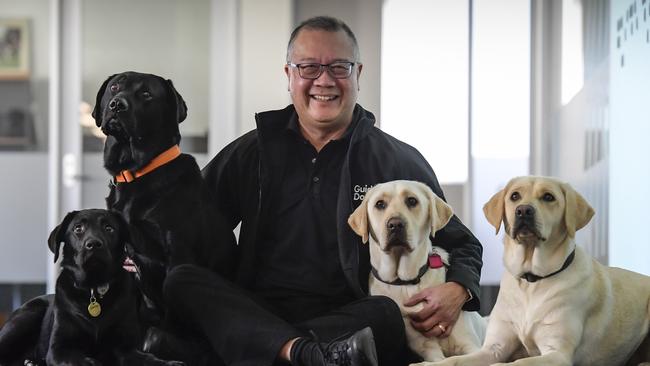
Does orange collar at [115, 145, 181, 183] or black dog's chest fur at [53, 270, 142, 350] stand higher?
orange collar at [115, 145, 181, 183]

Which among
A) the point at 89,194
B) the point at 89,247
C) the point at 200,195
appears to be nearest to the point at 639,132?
the point at 200,195

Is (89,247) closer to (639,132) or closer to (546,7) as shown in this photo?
(639,132)

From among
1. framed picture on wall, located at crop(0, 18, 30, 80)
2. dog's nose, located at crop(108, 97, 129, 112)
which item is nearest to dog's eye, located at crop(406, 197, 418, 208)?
dog's nose, located at crop(108, 97, 129, 112)

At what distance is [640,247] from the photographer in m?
3.45

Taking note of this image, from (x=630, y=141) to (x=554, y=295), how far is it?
1.69 m

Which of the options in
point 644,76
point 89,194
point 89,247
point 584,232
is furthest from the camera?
point 89,194

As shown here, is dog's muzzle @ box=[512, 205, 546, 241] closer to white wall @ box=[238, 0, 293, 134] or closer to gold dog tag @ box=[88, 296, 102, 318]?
gold dog tag @ box=[88, 296, 102, 318]

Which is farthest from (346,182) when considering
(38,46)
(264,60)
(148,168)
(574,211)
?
(38,46)

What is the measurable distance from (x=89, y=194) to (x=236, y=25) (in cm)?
123

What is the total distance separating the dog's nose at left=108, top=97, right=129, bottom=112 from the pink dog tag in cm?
89

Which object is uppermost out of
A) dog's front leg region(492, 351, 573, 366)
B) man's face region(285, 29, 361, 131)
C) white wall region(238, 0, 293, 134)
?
white wall region(238, 0, 293, 134)

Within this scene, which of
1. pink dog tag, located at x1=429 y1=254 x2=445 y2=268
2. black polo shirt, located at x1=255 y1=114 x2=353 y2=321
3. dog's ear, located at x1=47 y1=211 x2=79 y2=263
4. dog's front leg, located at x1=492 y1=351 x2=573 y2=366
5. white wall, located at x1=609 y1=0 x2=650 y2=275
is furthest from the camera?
white wall, located at x1=609 y1=0 x2=650 y2=275

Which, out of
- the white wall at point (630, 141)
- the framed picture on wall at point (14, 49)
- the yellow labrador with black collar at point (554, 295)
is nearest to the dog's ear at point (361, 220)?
the yellow labrador with black collar at point (554, 295)

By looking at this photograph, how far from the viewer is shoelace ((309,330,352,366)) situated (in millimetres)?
2062
